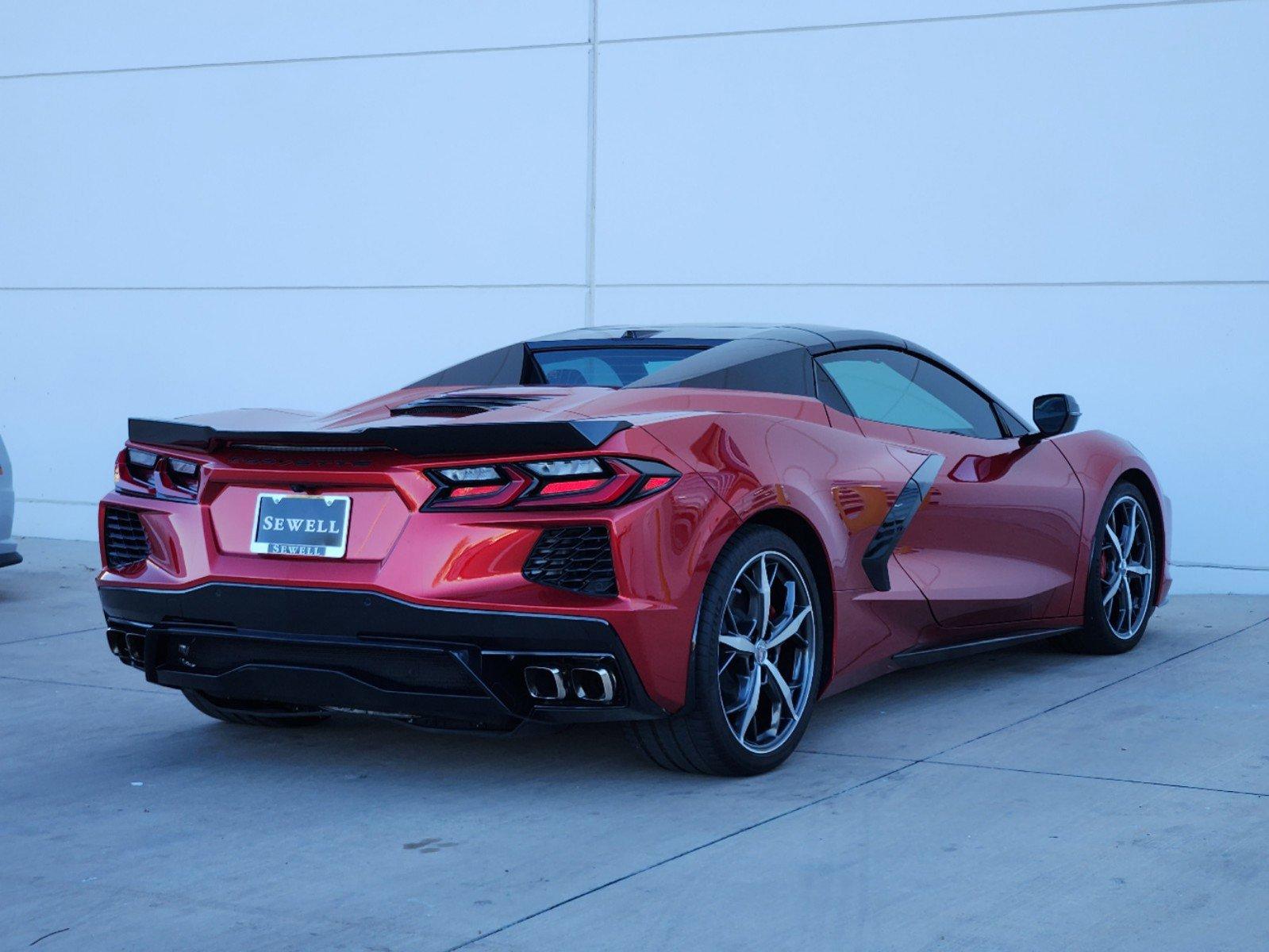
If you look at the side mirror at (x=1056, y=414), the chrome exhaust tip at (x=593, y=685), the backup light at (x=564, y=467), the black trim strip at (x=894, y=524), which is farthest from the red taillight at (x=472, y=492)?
the side mirror at (x=1056, y=414)

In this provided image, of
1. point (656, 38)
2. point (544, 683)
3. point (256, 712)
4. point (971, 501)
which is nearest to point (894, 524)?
point (971, 501)

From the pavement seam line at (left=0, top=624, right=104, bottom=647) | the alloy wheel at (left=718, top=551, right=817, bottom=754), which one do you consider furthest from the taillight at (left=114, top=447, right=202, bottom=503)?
the pavement seam line at (left=0, top=624, right=104, bottom=647)

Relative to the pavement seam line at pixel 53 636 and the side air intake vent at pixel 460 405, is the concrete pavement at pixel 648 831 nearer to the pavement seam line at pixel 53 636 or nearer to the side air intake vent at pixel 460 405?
the side air intake vent at pixel 460 405

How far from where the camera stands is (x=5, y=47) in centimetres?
1198

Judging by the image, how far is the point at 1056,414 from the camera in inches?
239

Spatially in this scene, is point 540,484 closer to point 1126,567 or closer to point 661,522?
point 661,522

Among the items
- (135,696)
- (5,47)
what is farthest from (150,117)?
(135,696)

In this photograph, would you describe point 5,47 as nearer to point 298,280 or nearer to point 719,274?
point 298,280

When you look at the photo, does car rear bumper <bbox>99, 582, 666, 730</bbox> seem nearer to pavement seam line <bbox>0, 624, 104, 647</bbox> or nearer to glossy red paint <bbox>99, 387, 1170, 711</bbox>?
glossy red paint <bbox>99, 387, 1170, 711</bbox>

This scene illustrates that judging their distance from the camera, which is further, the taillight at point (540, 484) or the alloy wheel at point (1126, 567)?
the alloy wheel at point (1126, 567)

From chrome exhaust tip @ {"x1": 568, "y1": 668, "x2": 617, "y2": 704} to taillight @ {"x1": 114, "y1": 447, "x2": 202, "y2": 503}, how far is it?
120cm

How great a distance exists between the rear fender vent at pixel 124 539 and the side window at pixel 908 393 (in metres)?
2.19

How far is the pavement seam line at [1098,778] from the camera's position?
4305 millimetres

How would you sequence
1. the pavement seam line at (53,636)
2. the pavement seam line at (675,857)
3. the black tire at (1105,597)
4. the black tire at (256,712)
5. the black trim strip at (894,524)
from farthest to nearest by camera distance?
1. the pavement seam line at (53,636)
2. the black tire at (1105,597)
3. the black trim strip at (894,524)
4. the black tire at (256,712)
5. the pavement seam line at (675,857)
